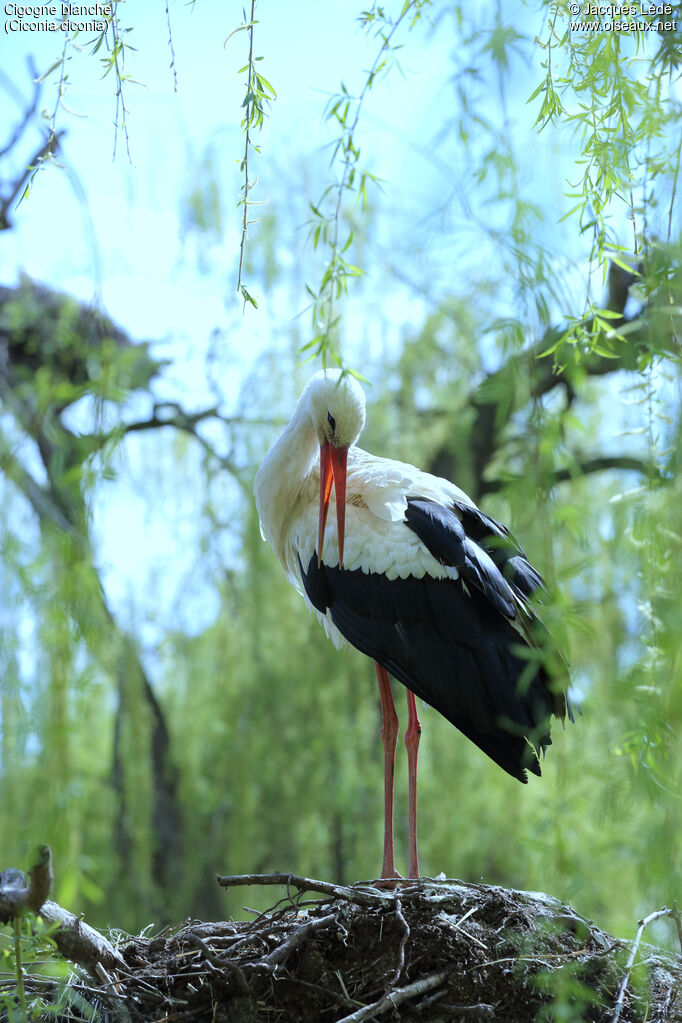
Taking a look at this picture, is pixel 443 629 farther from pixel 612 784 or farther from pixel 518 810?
pixel 518 810

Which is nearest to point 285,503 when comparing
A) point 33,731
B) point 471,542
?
point 471,542

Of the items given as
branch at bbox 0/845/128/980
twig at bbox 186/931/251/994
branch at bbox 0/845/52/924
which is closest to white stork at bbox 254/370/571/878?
twig at bbox 186/931/251/994

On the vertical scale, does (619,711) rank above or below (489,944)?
above

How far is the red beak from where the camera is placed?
10.2 feet

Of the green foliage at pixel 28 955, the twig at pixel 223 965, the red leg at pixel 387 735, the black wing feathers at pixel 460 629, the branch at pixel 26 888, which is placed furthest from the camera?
the red leg at pixel 387 735

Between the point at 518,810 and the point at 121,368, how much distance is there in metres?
3.20

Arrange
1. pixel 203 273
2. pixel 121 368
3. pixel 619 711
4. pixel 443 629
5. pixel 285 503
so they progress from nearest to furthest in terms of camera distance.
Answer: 1. pixel 619 711
2. pixel 443 629
3. pixel 285 503
4. pixel 121 368
5. pixel 203 273

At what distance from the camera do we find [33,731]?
1.54m

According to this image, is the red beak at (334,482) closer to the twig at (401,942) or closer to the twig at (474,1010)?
the twig at (401,942)

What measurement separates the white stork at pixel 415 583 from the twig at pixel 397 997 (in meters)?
0.71

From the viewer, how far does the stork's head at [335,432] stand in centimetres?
312

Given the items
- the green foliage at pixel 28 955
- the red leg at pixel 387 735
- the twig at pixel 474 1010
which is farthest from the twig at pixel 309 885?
the red leg at pixel 387 735

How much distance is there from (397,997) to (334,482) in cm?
153

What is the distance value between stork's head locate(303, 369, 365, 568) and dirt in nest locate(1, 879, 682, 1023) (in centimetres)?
110
